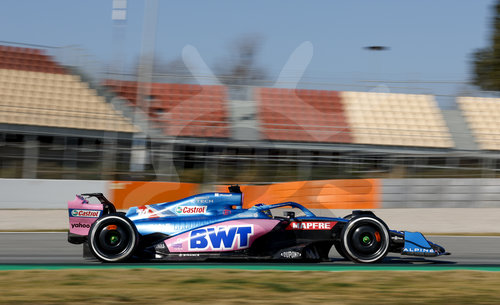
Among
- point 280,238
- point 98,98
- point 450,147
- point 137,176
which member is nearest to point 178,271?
point 280,238

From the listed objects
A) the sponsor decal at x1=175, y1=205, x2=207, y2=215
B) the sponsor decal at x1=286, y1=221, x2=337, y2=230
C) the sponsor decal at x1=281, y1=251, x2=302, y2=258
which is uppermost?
the sponsor decal at x1=175, y1=205, x2=207, y2=215

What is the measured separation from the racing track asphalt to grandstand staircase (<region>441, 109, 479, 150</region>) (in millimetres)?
7567

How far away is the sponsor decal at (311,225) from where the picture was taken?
638cm

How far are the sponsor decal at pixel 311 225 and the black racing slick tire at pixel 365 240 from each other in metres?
0.17

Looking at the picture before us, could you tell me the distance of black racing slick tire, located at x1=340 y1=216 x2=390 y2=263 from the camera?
6.45m

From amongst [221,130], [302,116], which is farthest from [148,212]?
[302,116]

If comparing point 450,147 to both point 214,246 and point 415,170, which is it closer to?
point 415,170

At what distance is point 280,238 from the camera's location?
251 inches

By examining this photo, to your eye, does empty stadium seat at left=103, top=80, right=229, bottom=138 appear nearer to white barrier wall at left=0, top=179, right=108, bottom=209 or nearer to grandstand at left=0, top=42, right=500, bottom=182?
grandstand at left=0, top=42, right=500, bottom=182

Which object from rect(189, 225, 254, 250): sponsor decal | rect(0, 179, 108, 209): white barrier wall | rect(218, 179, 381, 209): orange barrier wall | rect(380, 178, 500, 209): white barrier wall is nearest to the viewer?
rect(189, 225, 254, 250): sponsor decal

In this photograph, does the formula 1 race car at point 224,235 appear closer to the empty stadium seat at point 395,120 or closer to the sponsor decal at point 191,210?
the sponsor decal at point 191,210

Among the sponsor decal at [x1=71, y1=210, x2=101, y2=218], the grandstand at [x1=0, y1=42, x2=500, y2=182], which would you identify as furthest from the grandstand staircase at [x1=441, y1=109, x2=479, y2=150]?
the sponsor decal at [x1=71, y1=210, x2=101, y2=218]

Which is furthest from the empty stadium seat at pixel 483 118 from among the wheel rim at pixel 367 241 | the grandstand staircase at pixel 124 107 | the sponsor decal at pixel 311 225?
the sponsor decal at pixel 311 225

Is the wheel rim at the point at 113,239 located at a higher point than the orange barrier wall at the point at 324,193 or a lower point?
lower
